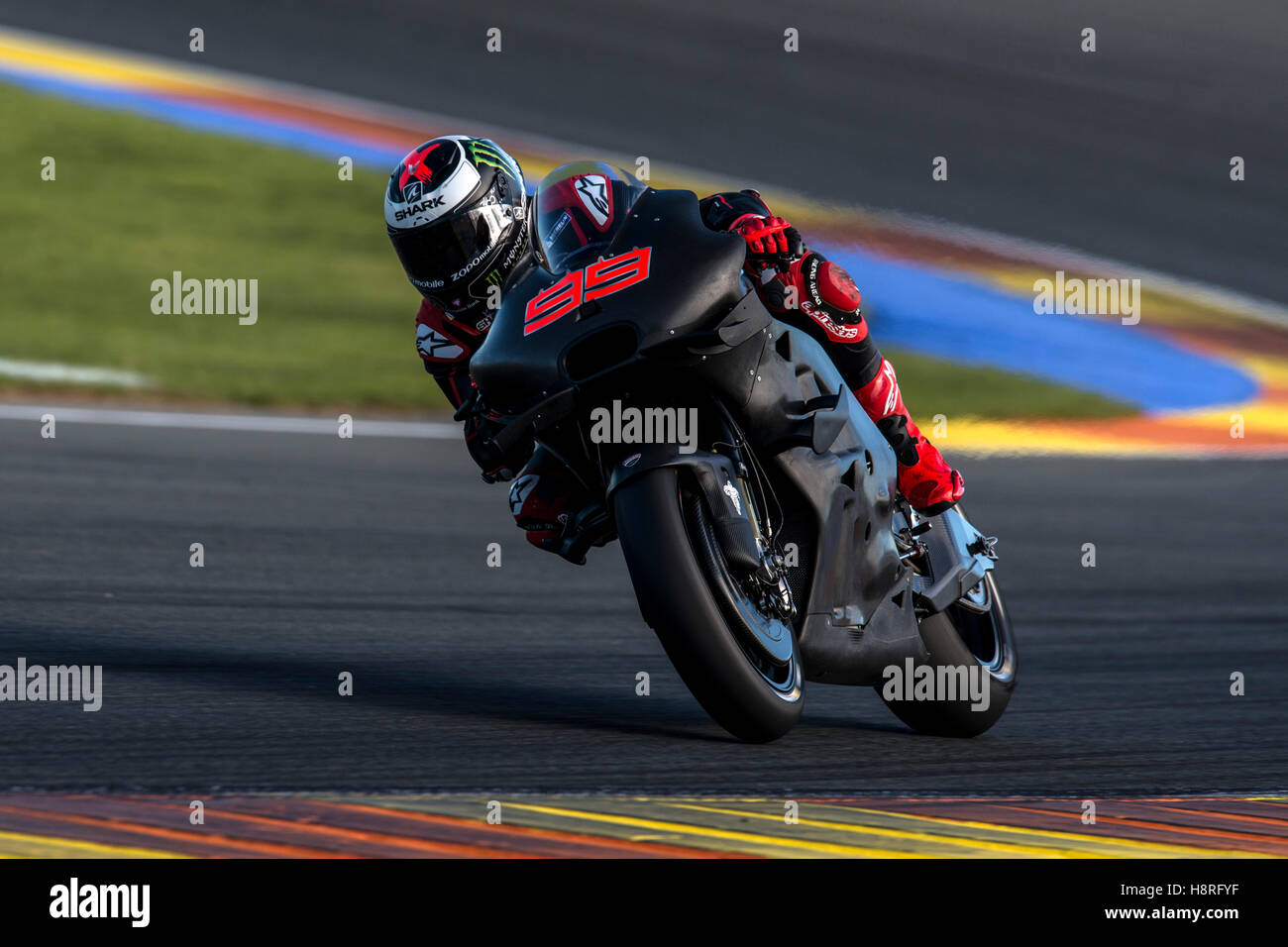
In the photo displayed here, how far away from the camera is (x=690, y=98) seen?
1845 cm

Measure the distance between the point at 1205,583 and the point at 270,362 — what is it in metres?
6.35

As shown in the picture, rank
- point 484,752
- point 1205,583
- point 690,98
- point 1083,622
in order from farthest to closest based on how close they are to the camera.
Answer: point 690,98
point 1205,583
point 1083,622
point 484,752

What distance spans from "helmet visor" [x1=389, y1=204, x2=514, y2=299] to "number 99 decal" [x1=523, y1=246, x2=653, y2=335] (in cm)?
52

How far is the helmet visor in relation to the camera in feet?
15.9

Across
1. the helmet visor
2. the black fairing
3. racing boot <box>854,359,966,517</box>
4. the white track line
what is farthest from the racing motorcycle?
the white track line

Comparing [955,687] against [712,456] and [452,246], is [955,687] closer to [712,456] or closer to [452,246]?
[712,456]

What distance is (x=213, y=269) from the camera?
1385cm

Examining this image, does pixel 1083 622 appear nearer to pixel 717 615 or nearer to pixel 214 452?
pixel 717 615

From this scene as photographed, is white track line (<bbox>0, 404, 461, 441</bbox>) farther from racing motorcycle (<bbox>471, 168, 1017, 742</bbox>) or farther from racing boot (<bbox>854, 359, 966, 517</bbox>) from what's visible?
racing motorcycle (<bbox>471, 168, 1017, 742</bbox>)

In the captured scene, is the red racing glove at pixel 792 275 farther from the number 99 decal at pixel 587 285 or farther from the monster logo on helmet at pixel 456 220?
the monster logo on helmet at pixel 456 220

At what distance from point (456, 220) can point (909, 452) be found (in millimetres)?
1352

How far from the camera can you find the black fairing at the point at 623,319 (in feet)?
14.1

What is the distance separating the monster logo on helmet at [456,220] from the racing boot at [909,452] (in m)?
0.99
